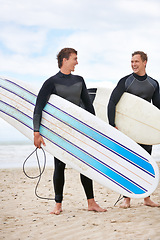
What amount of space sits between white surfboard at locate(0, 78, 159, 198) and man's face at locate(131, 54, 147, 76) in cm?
73

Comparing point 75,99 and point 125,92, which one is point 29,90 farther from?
point 125,92

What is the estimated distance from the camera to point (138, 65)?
3305 mm

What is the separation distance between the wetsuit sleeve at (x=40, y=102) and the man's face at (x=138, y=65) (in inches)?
38.5

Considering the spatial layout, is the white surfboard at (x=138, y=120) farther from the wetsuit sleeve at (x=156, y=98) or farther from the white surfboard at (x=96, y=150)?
the white surfboard at (x=96, y=150)

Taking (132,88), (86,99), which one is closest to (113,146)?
(86,99)

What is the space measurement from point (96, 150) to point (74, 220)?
71 centimetres

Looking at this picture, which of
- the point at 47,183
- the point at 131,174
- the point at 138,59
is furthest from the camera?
the point at 47,183

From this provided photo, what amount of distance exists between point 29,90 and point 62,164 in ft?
2.97

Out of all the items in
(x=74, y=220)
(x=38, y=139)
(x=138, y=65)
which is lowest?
(x=74, y=220)

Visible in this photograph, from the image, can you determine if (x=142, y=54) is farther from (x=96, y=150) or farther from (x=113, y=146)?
(x=96, y=150)

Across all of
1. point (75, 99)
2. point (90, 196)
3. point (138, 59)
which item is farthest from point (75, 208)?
point (138, 59)

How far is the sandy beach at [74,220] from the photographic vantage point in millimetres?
2537

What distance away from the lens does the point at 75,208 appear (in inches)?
140

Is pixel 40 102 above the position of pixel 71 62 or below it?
below
